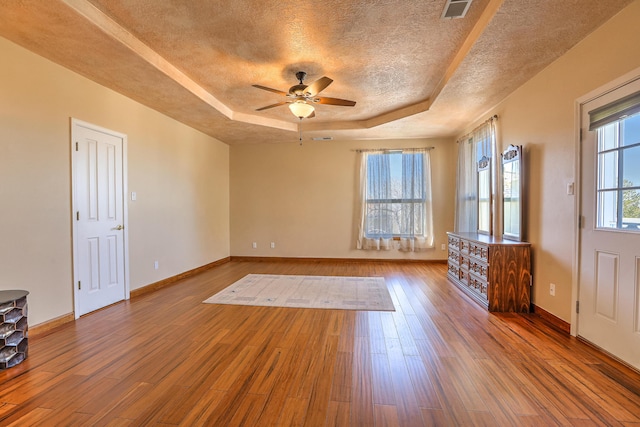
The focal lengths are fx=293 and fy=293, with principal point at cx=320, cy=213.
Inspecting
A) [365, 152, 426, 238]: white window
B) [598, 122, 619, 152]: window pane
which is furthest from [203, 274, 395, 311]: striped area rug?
[598, 122, 619, 152]: window pane

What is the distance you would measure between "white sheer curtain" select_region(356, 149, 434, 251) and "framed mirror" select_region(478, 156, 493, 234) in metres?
1.53

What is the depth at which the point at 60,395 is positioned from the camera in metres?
1.88

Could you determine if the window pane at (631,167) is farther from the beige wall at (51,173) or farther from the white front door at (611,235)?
the beige wall at (51,173)

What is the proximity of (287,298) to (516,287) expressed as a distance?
9.16ft

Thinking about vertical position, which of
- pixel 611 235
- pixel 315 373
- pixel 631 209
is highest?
pixel 631 209

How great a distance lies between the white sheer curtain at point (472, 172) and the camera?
165 inches

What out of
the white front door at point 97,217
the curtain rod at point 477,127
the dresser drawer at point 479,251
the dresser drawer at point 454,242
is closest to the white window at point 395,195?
the curtain rod at point 477,127

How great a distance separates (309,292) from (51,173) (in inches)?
127

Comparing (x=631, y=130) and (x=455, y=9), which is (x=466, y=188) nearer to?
(x=631, y=130)

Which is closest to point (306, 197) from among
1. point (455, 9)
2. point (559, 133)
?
point (559, 133)

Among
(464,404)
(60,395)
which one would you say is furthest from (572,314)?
(60,395)

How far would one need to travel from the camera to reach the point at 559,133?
2928 mm

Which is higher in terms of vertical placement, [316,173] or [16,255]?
[316,173]

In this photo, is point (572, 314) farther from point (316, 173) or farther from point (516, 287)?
point (316, 173)
